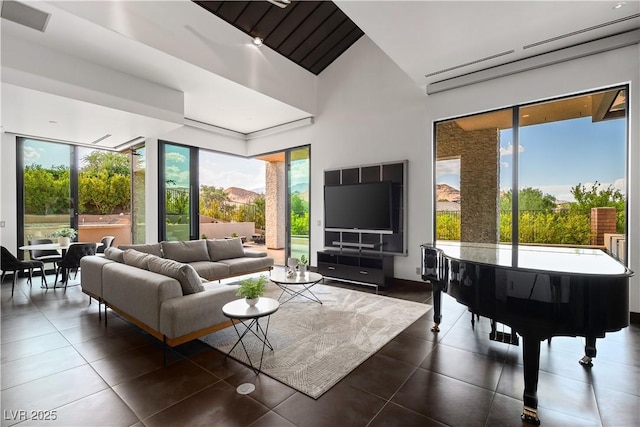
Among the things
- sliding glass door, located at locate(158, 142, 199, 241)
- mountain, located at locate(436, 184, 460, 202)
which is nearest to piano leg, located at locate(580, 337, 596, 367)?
mountain, located at locate(436, 184, 460, 202)

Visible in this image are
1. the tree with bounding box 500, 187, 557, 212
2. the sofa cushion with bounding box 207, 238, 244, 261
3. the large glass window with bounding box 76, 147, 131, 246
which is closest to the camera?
the tree with bounding box 500, 187, 557, 212

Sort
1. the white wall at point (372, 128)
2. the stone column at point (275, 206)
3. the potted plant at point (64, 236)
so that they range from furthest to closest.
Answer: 1. the stone column at point (275, 206)
2. the potted plant at point (64, 236)
3. the white wall at point (372, 128)

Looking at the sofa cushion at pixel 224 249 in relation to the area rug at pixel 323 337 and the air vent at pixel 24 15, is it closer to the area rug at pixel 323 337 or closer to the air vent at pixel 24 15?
the area rug at pixel 323 337

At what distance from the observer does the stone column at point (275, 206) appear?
10523 millimetres

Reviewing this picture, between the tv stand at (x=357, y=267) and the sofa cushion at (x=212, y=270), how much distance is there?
1.85 metres

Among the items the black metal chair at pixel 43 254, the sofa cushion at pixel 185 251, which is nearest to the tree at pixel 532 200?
the sofa cushion at pixel 185 251

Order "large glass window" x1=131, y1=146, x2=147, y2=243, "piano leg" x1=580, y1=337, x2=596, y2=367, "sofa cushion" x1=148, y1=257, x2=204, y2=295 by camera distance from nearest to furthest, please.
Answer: "piano leg" x1=580, y1=337, x2=596, y2=367 → "sofa cushion" x1=148, y1=257, x2=204, y2=295 → "large glass window" x1=131, y1=146, x2=147, y2=243

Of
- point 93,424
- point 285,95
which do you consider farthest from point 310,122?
point 93,424

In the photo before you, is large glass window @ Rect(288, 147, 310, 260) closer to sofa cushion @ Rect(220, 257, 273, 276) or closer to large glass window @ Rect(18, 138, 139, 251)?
sofa cushion @ Rect(220, 257, 273, 276)

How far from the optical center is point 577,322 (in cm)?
179

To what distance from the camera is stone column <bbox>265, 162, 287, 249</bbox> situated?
1052cm

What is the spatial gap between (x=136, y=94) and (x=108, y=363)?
368cm

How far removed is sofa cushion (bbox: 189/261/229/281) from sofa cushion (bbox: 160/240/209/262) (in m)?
0.26

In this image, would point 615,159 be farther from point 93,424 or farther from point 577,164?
point 93,424
